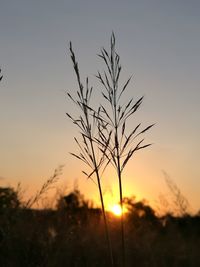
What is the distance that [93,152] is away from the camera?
8.47ft

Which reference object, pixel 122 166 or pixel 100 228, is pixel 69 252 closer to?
pixel 100 228

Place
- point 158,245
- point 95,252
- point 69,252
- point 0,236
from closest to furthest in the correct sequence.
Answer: point 0,236 < point 69,252 < point 95,252 < point 158,245

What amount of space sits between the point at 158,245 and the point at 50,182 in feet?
17.9

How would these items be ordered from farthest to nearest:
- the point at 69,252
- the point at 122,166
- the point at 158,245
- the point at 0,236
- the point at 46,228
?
the point at 158,245 → the point at 46,228 → the point at 69,252 → the point at 0,236 → the point at 122,166

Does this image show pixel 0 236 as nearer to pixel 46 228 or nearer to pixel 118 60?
pixel 46 228

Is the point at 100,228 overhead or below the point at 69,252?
overhead

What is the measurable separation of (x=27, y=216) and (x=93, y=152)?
5.71m

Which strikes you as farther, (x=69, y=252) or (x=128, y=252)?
(x=128, y=252)

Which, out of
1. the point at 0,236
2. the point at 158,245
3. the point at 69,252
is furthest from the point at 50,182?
the point at 158,245

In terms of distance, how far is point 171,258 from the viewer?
312 inches

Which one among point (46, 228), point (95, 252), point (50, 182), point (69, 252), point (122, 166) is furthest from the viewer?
point (95, 252)

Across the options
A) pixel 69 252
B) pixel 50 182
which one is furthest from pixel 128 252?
pixel 50 182

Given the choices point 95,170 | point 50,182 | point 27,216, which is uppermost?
point 27,216

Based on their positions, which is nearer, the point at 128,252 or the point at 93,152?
the point at 93,152
